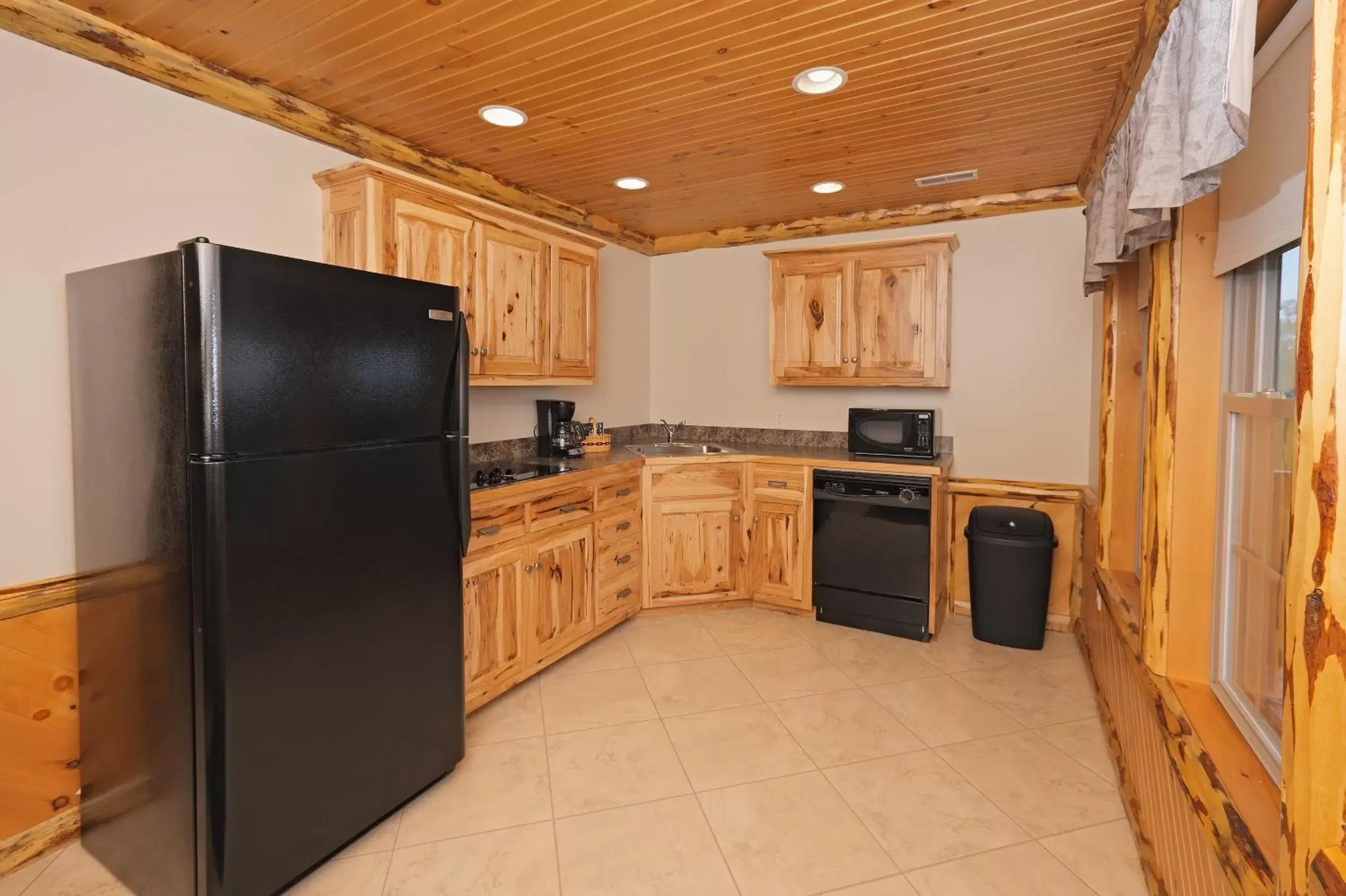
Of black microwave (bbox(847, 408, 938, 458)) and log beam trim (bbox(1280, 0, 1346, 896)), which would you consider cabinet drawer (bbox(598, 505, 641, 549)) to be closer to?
black microwave (bbox(847, 408, 938, 458))

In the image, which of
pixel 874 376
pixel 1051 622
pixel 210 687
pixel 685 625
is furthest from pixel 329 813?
pixel 1051 622

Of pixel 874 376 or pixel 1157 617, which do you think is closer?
pixel 1157 617

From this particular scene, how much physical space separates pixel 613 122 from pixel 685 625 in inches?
103

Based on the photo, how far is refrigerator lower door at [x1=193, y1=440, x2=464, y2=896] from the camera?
1.62m

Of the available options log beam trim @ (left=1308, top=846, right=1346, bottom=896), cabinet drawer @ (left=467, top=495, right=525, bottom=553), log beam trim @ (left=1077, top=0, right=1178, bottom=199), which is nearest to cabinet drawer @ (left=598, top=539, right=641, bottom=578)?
cabinet drawer @ (left=467, top=495, right=525, bottom=553)

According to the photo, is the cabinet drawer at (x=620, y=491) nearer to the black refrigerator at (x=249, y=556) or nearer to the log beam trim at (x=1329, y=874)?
the black refrigerator at (x=249, y=556)

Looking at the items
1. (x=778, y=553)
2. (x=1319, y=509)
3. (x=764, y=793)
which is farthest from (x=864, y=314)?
(x=1319, y=509)

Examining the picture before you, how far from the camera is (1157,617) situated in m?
1.87

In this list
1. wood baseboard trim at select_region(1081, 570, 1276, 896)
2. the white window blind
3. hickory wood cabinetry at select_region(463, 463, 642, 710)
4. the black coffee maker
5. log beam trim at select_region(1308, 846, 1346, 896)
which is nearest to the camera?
log beam trim at select_region(1308, 846, 1346, 896)

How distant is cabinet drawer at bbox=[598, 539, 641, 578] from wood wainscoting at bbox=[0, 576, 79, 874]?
2.06 meters

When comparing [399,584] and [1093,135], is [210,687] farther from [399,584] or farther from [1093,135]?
[1093,135]

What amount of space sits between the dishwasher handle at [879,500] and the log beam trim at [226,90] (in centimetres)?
232

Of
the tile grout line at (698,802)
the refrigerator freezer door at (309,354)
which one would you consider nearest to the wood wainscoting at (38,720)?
the refrigerator freezer door at (309,354)

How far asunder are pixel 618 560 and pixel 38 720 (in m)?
2.32
